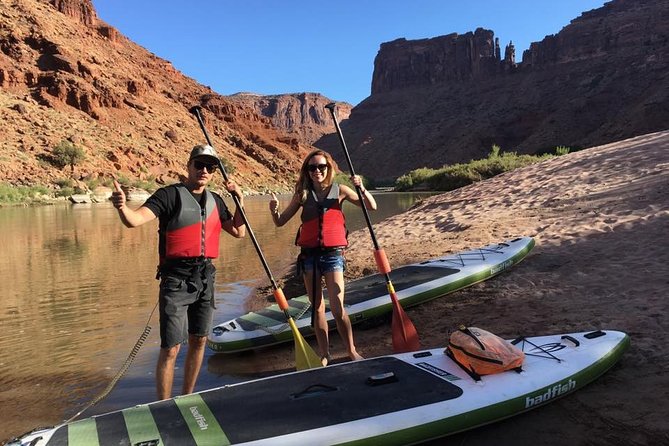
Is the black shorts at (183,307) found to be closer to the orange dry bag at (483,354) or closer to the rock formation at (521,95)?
the orange dry bag at (483,354)

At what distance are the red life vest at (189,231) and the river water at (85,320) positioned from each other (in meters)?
1.54

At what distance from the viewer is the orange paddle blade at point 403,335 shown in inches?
177

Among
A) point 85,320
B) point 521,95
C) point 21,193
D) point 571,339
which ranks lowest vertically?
point 85,320

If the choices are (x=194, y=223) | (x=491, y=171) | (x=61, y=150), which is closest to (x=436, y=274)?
(x=194, y=223)

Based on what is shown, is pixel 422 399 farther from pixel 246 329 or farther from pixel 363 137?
pixel 363 137

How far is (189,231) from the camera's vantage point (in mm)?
3359

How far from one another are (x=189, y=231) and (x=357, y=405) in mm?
1550

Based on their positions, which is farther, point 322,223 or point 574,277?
point 574,277

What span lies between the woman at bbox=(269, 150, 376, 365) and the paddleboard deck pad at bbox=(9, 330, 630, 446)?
600 millimetres

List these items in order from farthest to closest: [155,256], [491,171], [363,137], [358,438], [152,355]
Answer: [363,137] < [491,171] < [155,256] < [152,355] < [358,438]

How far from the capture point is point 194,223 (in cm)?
339

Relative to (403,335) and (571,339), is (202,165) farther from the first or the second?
(571,339)

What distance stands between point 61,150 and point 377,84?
115 m

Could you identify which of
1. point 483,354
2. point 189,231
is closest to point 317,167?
point 189,231
